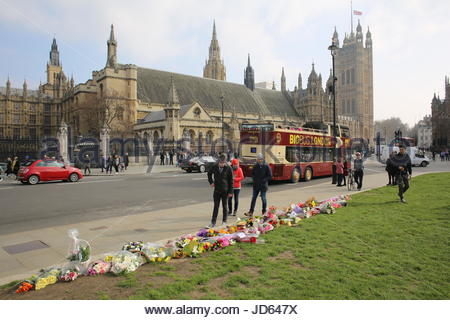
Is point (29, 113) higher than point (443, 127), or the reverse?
point (29, 113)

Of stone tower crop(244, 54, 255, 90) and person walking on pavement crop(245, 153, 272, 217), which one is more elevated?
stone tower crop(244, 54, 255, 90)

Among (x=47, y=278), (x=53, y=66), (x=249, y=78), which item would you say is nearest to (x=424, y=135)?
(x=249, y=78)

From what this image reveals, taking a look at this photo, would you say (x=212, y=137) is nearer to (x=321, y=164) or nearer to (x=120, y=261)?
(x=321, y=164)

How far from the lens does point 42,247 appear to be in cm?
619

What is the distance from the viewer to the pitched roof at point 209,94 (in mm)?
64000

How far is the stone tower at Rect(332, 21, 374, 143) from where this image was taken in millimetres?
110500

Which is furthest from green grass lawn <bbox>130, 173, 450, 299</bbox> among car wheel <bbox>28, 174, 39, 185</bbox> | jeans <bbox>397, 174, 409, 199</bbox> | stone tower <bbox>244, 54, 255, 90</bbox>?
stone tower <bbox>244, 54, 255, 90</bbox>

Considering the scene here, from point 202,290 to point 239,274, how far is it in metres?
0.70

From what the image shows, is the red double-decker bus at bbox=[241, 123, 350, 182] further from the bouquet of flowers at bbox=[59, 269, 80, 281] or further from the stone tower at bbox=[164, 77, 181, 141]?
the stone tower at bbox=[164, 77, 181, 141]

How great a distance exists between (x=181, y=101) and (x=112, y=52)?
16.3m

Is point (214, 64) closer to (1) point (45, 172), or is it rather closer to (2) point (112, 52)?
(2) point (112, 52)

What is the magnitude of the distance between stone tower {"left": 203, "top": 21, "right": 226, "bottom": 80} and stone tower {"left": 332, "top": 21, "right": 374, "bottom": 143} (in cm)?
4474

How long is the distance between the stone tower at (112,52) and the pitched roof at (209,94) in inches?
221

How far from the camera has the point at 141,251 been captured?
510 centimetres
